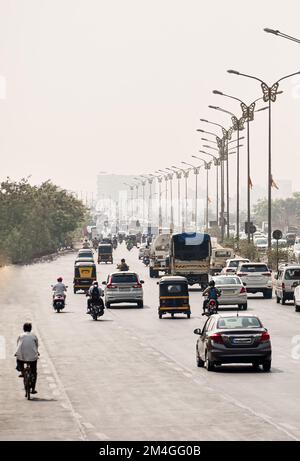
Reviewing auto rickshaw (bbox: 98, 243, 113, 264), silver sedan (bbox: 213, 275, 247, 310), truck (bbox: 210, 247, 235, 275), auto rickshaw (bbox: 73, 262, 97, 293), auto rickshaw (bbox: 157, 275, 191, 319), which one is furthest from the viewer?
auto rickshaw (bbox: 98, 243, 113, 264)

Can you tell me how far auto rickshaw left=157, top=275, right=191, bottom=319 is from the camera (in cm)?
5850

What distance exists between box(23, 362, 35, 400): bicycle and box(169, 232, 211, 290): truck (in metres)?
51.0

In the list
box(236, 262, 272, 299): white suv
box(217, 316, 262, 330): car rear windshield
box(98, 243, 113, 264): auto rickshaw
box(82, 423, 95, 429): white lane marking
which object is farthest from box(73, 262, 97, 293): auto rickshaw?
box(82, 423, 95, 429): white lane marking

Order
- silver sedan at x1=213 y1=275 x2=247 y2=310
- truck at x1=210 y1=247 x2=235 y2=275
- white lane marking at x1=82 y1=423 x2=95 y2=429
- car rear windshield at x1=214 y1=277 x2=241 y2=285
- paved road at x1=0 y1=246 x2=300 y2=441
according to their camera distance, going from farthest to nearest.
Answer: truck at x1=210 y1=247 x2=235 y2=275 → car rear windshield at x1=214 y1=277 x2=241 y2=285 → silver sedan at x1=213 y1=275 x2=247 y2=310 → white lane marking at x1=82 y1=423 x2=95 y2=429 → paved road at x1=0 y1=246 x2=300 y2=441

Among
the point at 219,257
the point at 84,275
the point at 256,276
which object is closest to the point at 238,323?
the point at 256,276

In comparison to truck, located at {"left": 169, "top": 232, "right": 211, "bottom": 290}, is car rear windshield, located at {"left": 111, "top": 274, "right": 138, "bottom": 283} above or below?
below

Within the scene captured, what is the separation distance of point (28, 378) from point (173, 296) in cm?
2955

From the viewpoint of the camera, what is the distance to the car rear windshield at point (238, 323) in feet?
115

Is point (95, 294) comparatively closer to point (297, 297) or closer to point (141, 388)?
point (297, 297)

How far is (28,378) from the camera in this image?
96.9ft

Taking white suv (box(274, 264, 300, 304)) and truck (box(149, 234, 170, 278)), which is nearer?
white suv (box(274, 264, 300, 304))

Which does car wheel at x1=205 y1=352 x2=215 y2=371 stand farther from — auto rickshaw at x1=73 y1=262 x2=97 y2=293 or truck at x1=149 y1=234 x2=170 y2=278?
truck at x1=149 y1=234 x2=170 y2=278

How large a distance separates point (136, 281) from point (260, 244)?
80.3 m
